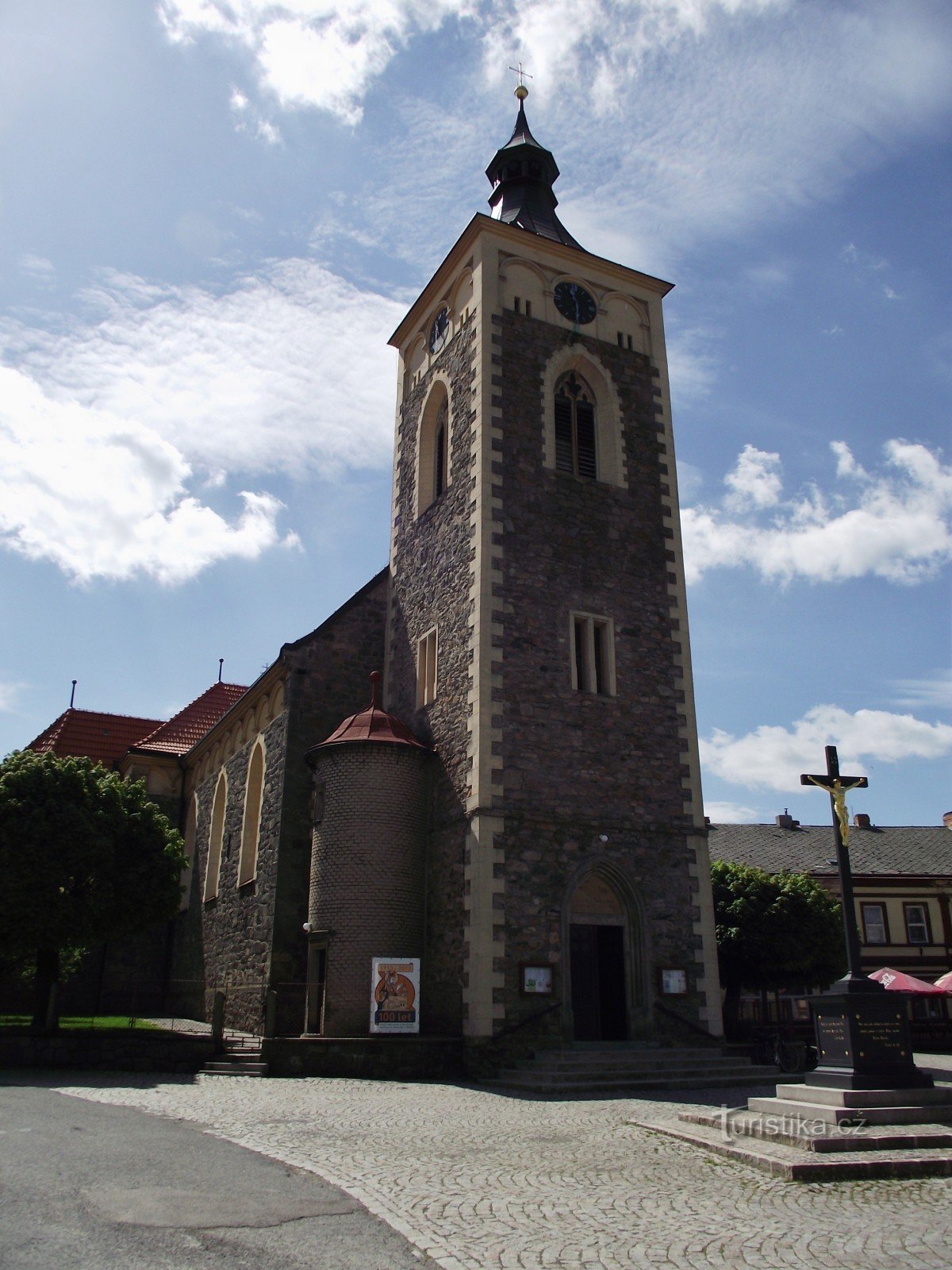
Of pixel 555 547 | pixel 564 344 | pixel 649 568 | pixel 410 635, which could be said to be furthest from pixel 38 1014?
pixel 564 344

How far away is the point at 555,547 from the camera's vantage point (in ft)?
69.7

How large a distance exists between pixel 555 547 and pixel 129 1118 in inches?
534

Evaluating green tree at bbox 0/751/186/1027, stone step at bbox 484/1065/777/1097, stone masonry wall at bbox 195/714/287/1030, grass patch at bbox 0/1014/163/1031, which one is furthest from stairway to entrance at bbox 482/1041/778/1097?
green tree at bbox 0/751/186/1027

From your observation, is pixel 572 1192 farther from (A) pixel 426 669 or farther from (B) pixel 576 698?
(A) pixel 426 669

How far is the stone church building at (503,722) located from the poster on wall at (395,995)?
654 millimetres

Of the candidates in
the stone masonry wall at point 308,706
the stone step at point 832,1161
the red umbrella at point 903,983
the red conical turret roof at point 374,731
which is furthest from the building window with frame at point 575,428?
the red umbrella at point 903,983

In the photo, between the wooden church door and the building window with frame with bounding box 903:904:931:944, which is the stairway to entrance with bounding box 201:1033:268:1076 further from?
the building window with frame with bounding box 903:904:931:944

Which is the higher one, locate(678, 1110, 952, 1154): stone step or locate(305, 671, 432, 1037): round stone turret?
locate(305, 671, 432, 1037): round stone turret

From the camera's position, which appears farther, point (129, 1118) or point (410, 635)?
point (410, 635)

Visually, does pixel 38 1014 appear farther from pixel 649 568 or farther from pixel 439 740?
pixel 649 568

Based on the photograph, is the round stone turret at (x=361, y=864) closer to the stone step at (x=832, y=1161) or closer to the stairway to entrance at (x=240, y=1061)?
the stairway to entrance at (x=240, y=1061)

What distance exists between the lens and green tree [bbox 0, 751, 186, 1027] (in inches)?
758

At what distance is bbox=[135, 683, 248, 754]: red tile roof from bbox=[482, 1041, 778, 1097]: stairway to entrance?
20.6 metres

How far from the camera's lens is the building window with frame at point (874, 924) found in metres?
40.2
